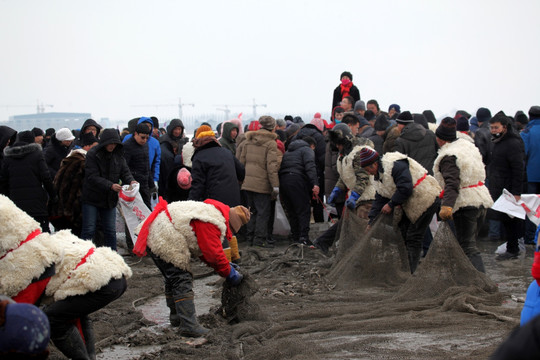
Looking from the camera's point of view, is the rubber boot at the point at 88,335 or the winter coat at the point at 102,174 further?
the winter coat at the point at 102,174

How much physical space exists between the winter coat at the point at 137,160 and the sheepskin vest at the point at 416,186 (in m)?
3.96

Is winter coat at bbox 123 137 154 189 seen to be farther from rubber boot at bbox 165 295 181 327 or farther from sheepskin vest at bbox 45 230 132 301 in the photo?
sheepskin vest at bbox 45 230 132 301

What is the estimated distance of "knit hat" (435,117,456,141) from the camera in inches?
297

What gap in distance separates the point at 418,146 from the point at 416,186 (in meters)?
2.05

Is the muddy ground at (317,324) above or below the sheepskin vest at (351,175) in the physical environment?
below

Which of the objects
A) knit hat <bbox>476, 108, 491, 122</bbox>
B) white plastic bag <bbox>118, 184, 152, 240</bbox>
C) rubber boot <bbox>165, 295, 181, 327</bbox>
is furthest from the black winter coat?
knit hat <bbox>476, 108, 491, 122</bbox>

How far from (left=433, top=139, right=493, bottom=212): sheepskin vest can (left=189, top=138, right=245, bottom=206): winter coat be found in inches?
112

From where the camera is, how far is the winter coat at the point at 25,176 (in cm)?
841

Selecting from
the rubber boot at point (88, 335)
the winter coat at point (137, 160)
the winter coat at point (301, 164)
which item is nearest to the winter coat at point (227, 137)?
the winter coat at point (301, 164)

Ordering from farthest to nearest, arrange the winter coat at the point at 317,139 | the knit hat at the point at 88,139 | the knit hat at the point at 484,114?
1. the knit hat at the point at 484,114
2. the winter coat at the point at 317,139
3. the knit hat at the point at 88,139

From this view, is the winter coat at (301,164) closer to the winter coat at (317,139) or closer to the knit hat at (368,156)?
the winter coat at (317,139)

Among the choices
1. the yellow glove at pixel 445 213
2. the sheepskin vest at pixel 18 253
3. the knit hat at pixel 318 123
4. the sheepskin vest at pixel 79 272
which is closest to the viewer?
the sheepskin vest at pixel 18 253

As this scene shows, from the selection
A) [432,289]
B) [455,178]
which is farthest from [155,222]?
[455,178]

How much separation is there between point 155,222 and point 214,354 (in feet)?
4.41
